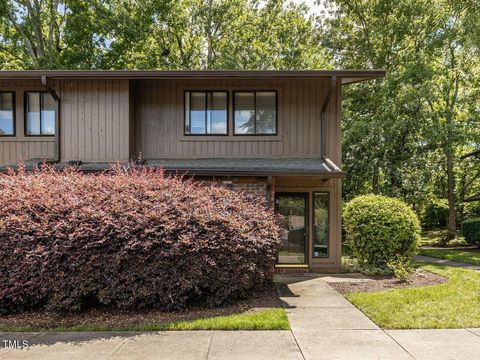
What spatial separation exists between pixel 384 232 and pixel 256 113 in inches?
188

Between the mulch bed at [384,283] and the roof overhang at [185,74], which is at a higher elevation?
the roof overhang at [185,74]

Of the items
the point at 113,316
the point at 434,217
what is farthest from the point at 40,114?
the point at 434,217

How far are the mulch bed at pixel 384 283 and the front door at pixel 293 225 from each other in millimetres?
1883

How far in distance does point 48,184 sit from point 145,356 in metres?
3.91

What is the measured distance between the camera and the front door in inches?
377

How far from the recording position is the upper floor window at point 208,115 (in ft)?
33.0

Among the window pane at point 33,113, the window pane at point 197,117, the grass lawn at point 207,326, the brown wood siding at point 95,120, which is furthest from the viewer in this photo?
the window pane at point 197,117

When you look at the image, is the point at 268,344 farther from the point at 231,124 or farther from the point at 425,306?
the point at 231,124

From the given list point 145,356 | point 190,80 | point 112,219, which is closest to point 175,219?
point 112,219

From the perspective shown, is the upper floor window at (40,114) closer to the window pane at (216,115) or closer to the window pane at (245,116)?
the window pane at (216,115)

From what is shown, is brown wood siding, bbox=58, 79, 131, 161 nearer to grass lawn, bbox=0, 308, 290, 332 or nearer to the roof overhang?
the roof overhang

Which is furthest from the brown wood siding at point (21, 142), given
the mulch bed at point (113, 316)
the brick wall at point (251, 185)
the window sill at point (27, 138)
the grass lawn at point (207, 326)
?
the grass lawn at point (207, 326)

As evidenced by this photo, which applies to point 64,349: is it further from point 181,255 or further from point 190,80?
point 190,80

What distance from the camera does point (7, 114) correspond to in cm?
992
